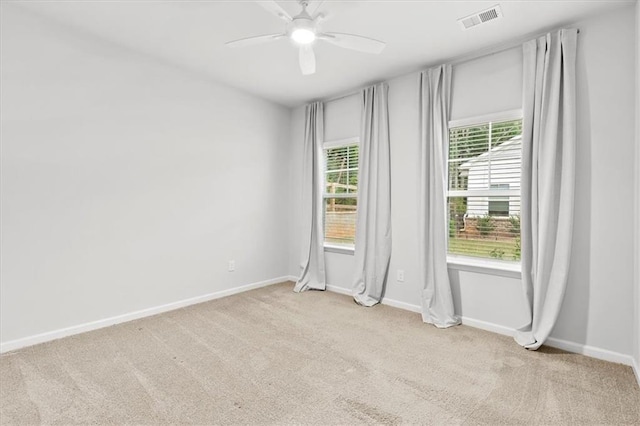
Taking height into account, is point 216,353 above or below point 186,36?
below

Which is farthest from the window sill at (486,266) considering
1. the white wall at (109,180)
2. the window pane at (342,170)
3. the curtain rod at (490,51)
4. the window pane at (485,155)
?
the white wall at (109,180)

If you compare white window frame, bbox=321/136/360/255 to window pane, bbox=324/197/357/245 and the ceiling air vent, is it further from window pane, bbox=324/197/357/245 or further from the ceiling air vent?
the ceiling air vent

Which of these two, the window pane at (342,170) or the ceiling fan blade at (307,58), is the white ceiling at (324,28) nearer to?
the ceiling fan blade at (307,58)

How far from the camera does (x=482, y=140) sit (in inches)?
118

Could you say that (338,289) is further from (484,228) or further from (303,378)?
(303,378)

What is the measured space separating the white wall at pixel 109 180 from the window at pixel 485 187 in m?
2.52

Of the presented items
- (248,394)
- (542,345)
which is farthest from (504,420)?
(248,394)

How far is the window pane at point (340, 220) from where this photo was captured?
410 cm

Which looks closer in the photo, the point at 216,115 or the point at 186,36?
the point at 186,36

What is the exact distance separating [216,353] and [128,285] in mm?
1283

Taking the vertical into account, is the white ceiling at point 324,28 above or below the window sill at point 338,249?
above

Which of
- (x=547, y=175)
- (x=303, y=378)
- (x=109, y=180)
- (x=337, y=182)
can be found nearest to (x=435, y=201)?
(x=547, y=175)

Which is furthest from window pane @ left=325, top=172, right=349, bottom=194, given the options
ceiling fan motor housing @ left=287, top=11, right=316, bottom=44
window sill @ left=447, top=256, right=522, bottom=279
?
ceiling fan motor housing @ left=287, top=11, right=316, bottom=44

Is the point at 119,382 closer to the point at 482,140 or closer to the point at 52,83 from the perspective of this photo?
the point at 52,83
